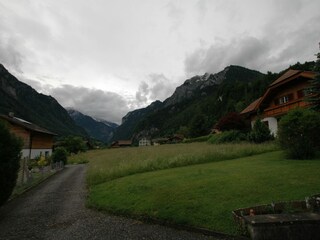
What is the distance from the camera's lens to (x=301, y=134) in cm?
1475

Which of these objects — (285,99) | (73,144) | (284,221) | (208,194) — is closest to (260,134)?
(285,99)

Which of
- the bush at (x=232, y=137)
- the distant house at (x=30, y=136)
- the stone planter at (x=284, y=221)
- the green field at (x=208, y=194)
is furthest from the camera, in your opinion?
the distant house at (x=30, y=136)

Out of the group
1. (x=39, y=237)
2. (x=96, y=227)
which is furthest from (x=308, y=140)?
(x=39, y=237)

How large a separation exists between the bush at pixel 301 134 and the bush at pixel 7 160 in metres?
14.0

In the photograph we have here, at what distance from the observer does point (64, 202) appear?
1191 centimetres

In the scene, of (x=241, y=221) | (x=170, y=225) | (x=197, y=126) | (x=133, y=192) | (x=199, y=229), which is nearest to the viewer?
(x=241, y=221)

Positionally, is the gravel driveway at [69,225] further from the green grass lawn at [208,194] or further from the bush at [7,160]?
the bush at [7,160]

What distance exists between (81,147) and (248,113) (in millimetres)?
48727

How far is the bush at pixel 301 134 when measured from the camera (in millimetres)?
14664

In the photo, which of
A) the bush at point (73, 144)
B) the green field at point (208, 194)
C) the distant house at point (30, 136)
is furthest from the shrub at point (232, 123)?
the bush at point (73, 144)

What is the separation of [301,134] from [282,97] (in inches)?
743

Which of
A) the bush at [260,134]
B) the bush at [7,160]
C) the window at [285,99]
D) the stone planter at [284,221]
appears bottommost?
the stone planter at [284,221]

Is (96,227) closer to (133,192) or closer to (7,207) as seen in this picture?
(133,192)

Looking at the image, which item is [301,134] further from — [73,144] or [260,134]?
[73,144]
